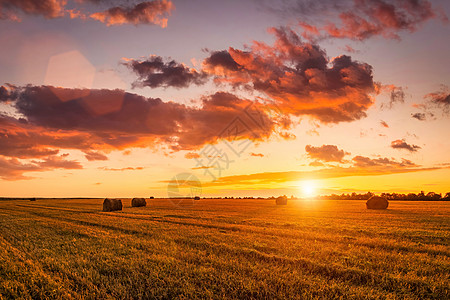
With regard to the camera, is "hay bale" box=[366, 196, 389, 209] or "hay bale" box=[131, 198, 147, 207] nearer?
"hay bale" box=[366, 196, 389, 209]

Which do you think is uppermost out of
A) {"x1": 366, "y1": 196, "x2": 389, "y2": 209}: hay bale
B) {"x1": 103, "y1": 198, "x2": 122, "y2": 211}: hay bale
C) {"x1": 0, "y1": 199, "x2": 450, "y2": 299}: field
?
{"x1": 0, "y1": 199, "x2": 450, "y2": 299}: field

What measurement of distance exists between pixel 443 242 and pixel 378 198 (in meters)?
27.8

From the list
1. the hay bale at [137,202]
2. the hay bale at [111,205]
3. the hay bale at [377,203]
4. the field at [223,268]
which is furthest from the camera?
the hay bale at [137,202]

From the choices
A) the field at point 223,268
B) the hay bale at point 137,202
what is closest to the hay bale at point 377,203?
the field at point 223,268

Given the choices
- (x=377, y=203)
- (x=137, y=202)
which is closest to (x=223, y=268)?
(x=377, y=203)

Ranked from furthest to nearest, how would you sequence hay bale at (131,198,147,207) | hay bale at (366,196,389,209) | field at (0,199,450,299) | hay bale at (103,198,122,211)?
1. hay bale at (131,198,147,207)
2. hay bale at (366,196,389,209)
3. hay bale at (103,198,122,211)
4. field at (0,199,450,299)

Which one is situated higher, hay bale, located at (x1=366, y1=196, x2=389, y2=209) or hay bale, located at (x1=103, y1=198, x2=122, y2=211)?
hay bale, located at (x1=103, y1=198, x2=122, y2=211)

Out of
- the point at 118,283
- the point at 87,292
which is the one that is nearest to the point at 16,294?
the point at 87,292

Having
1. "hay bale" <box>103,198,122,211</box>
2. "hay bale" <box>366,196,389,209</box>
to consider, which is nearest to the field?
"hay bale" <box>103,198,122,211</box>

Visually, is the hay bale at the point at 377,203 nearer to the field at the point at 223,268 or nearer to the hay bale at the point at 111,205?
the field at the point at 223,268

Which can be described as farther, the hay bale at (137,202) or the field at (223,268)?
the hay bale at (137,202)

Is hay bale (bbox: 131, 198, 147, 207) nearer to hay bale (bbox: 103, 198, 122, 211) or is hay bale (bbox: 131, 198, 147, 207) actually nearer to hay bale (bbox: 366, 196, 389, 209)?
hay bale (bbox: 103, 198, 122, 211)

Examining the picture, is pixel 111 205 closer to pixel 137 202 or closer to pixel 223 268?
pixel 137 202

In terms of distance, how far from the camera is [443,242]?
12.6 m
